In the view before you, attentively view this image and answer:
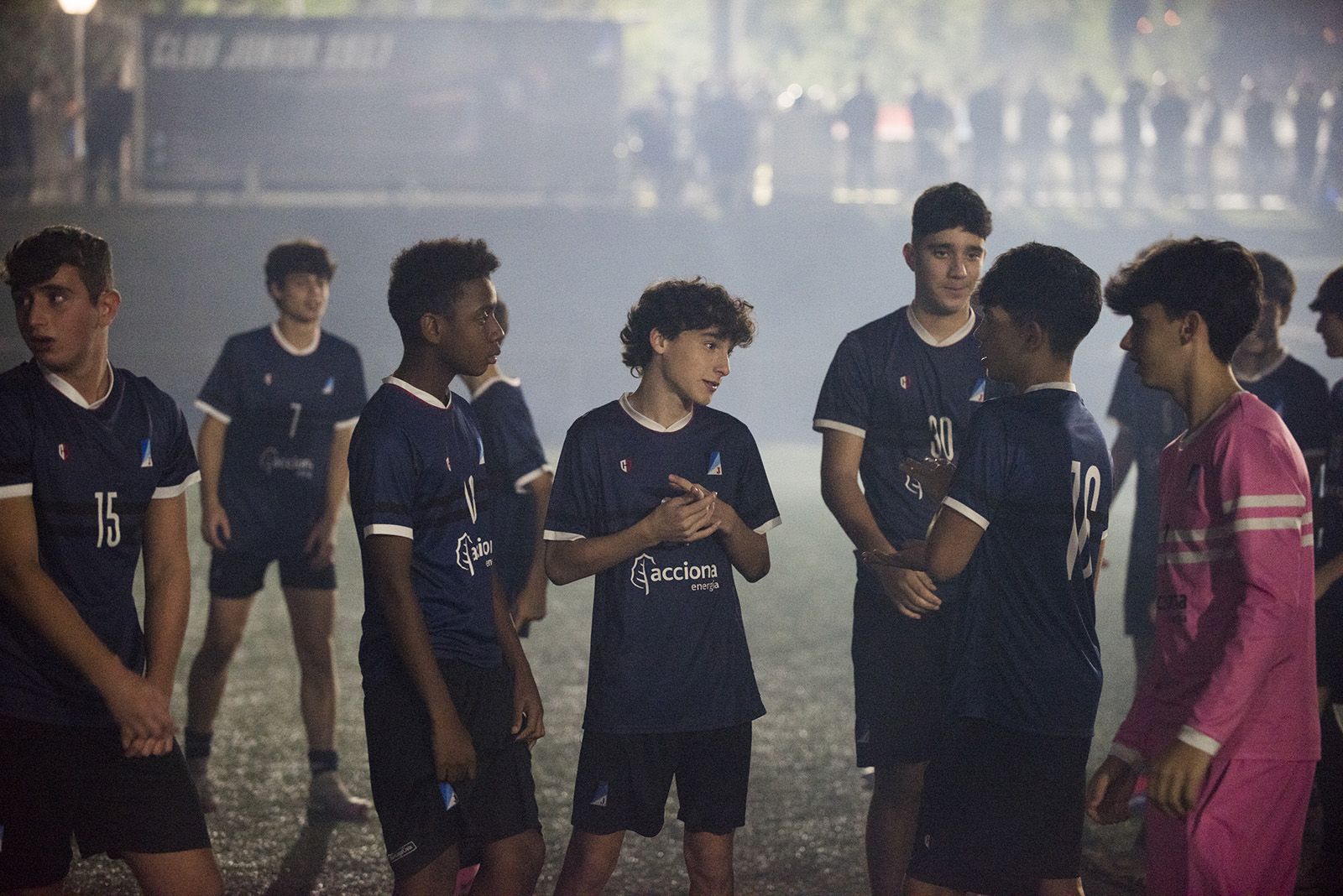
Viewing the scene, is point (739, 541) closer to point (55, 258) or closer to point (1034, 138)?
point (55, 258)

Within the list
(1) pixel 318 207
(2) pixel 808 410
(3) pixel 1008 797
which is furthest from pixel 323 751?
(1) pixel 318 207

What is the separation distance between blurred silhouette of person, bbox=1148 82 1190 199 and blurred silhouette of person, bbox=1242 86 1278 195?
4.40 feet

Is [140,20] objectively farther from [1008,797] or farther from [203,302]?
[1008,797]

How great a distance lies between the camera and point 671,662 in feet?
13.2

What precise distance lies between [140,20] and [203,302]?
554 cm

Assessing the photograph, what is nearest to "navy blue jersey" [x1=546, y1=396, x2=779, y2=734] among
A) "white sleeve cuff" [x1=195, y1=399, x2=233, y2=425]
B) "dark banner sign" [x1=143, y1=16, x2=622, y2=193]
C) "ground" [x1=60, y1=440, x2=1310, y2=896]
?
"ground" [x1=60, y1=440, x2=1310, y2=896]

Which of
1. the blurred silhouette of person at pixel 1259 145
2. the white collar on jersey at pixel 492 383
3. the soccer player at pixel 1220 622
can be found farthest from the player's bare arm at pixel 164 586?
the blurred silhouette of person at pixel 1259 145

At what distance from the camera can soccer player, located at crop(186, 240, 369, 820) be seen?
617 cm

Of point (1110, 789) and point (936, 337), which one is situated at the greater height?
point (936, 337)

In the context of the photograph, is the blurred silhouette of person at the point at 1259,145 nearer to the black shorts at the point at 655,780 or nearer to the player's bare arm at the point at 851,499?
the player's bare arm at the point at 851,499

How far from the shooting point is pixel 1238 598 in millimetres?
3141

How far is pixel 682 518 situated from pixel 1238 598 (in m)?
1.44

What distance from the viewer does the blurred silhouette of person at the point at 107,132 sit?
2342 cm

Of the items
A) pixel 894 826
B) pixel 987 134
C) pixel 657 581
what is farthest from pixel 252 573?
pixel 987 134
